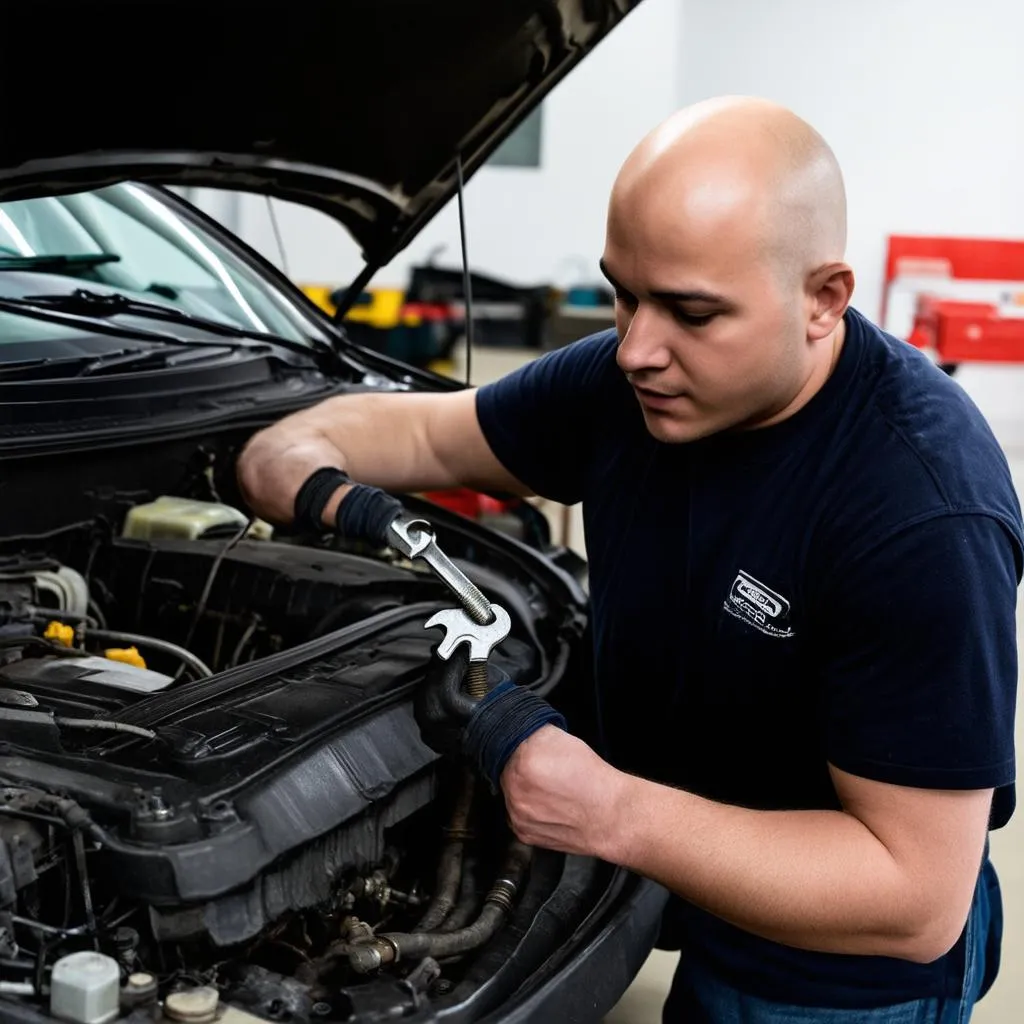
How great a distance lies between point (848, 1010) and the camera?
1497mm

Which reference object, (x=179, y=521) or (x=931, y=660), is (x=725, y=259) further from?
(x=179, y=521)

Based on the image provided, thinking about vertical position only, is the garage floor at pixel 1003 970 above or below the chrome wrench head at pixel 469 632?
below

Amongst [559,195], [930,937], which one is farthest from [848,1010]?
[559,195]

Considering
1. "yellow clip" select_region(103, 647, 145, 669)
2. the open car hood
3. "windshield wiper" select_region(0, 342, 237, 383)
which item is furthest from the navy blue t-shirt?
"windshield wiper" select_region(0, 342, 237, 383)

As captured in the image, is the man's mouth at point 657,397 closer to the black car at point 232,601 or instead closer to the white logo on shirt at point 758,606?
the white logo on shirt at point 758,606

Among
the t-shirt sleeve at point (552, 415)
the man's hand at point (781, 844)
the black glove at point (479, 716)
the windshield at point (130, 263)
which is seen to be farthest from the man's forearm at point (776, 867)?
the windshield at point (130, 263)

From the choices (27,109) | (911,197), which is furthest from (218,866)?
(911,197)

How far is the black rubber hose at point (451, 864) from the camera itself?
1.45 m

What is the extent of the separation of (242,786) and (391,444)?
26.9 inches

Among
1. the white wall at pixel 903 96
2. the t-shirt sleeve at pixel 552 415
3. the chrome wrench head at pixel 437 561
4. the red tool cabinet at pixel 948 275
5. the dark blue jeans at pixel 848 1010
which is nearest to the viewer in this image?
the chrome wrench head at pixel 437 561

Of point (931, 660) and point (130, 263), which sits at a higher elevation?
point (130, 263)

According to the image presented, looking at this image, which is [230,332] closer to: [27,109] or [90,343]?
[90,343]

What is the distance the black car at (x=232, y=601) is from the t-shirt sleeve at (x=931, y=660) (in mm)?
421

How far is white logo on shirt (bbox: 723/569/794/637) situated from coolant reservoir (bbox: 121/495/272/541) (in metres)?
0.98
